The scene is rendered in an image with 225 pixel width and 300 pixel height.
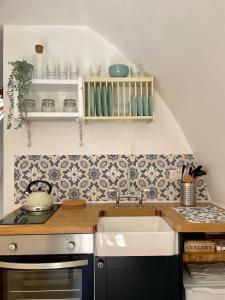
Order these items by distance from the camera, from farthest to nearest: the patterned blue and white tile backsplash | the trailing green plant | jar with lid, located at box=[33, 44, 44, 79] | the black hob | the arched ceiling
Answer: the patterned blue and white tile backsplash
jar with lid, located at box=[33, 44, 44, 79]
the trailing green plant
the black hob
the arched ceiling

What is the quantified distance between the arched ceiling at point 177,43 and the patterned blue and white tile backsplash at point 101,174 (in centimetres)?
27

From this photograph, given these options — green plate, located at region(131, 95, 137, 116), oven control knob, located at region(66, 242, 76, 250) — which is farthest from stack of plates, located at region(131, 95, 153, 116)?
oven control knob, located at region(66, 242, 76, 250)

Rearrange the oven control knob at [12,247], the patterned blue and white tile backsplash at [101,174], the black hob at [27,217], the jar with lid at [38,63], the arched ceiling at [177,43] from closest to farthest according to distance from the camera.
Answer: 1. the arched ceiling at [177,43]
2. the oven control knob at [12,247]
3. the black hob at [27,217]
4. the jar with lid at [38,63]
5. the patterned blue and white tile backsplash at [101,174]

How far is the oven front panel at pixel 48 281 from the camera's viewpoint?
1.21 m

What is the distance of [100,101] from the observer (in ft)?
5.51

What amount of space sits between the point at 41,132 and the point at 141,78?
0.89 m

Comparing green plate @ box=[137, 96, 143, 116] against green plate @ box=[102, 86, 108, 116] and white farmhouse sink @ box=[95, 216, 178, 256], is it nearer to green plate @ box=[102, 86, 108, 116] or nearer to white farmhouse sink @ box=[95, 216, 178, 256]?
green plate @ box=[102, 86, 108, 116]

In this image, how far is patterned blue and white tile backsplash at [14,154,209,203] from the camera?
184 centimetres

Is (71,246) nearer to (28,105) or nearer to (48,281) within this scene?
(48,281)

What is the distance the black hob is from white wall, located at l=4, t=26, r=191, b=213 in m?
0.51

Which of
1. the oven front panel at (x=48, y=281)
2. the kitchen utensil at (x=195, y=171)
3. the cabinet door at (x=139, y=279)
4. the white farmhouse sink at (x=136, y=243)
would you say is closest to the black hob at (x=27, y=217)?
the oven front panel at (x=48, y=281)

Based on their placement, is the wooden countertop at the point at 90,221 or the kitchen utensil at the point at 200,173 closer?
the wooden countertop at the point at 90,221

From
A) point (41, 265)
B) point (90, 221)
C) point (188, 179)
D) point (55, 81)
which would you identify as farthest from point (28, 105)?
point (188, 179)

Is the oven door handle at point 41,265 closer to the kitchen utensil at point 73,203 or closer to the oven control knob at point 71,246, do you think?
the oven control knob at point 71,246
